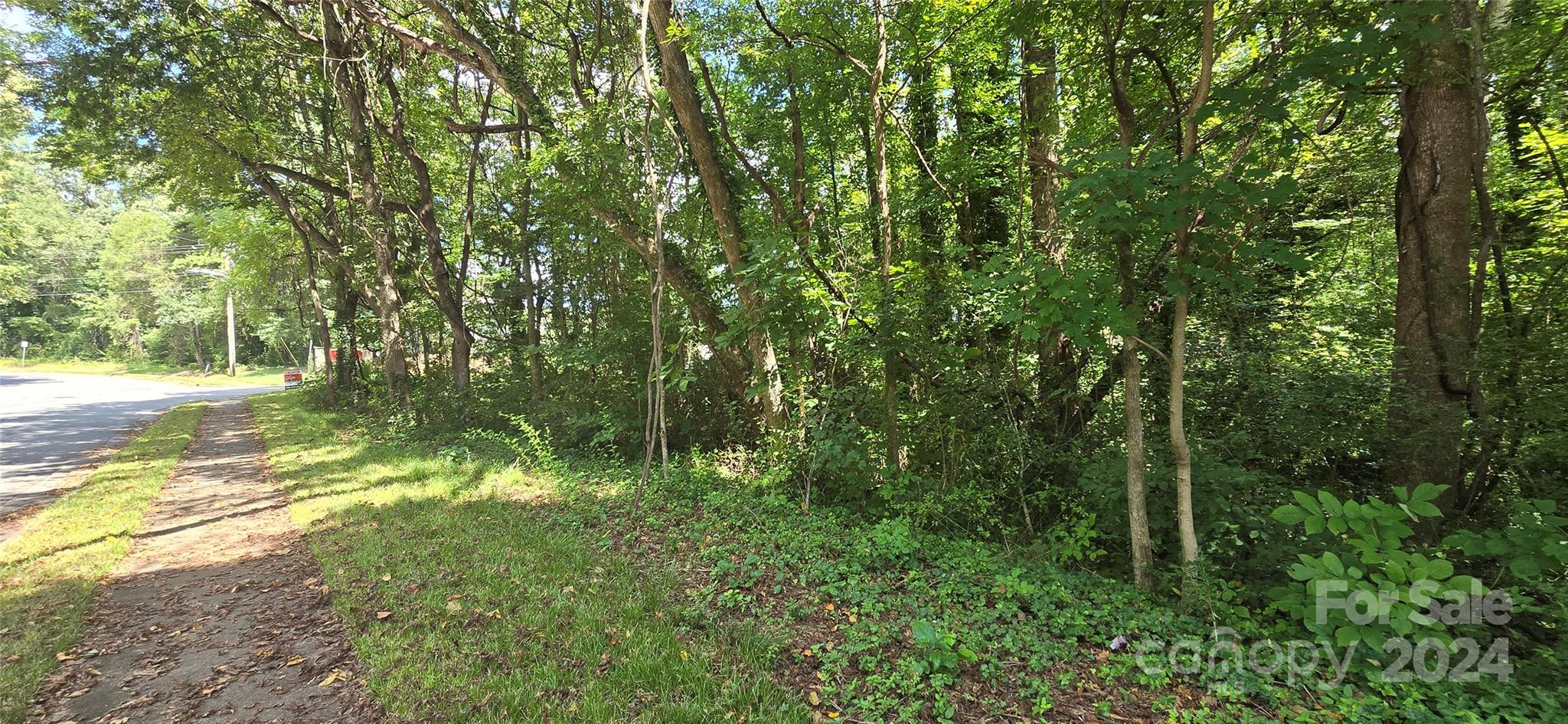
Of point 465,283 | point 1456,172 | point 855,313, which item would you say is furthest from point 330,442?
point 1456,172

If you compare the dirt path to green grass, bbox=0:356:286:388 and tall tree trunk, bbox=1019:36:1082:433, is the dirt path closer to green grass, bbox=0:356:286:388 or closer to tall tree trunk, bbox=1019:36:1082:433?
tall tree trunk, bbox=1019:36:1082:433

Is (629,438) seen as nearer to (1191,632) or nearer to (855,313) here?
(855,313)

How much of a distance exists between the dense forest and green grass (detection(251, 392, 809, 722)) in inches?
59.2

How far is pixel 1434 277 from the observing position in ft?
12.3

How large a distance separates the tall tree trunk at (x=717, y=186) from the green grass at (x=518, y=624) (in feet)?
7.69

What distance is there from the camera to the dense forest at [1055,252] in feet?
10.5

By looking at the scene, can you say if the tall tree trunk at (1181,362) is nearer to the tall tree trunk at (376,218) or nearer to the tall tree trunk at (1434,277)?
the tall tree trunk at (1434,277)

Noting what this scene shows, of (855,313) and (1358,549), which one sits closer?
(1358,549)

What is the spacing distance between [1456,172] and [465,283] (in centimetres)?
1477

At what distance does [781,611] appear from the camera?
3.65m

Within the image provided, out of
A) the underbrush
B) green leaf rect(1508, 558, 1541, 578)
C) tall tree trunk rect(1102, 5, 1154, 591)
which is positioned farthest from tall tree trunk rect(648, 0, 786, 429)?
green leaf rect(1508, 558, 1541, 578)

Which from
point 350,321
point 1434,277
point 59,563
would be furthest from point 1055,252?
point 350,321

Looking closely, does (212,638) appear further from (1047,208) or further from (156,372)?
(156,372)

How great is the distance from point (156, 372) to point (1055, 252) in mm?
47442
